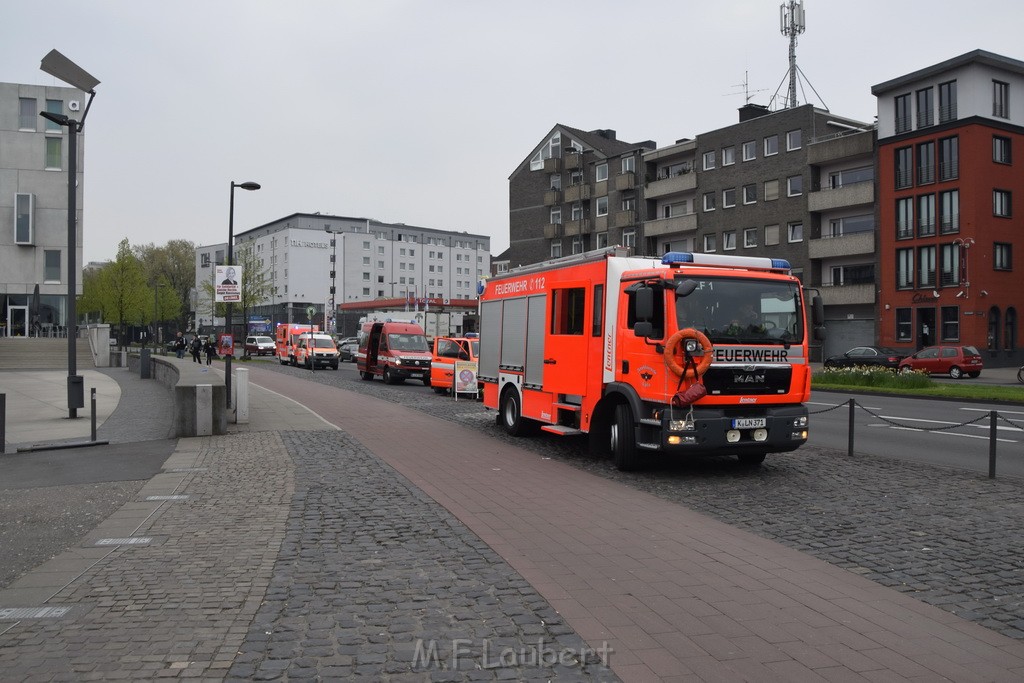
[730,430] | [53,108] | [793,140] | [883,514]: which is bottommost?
[883,514]

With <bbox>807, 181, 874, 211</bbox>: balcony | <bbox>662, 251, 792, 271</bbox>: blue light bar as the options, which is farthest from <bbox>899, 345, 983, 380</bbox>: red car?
<bbox>662, 251, 792, 271</bbox>: blue light bar

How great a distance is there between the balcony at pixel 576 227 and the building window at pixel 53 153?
36.3m

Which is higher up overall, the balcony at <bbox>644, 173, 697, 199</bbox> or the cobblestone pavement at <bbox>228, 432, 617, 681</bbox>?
the balcony at <bbox>644, 173, 697, 199</bbox>

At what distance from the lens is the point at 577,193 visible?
2630 inches

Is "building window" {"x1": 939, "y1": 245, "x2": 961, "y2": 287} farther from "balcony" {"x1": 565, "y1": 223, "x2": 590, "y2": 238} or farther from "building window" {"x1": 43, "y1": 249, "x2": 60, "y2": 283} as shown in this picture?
"building window" {"x1": 43, "y1": 249, "x2": 60, "y2": 283}

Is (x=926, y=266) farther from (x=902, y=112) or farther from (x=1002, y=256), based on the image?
(x=902, y=112)

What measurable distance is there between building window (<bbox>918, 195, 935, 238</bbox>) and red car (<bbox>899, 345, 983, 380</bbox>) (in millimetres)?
10466

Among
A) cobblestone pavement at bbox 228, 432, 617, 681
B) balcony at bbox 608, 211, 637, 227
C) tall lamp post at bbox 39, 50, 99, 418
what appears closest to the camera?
cobblestone pavement at bbox 228, 432, 617, 681

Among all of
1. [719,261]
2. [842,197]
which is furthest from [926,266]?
[719,261]

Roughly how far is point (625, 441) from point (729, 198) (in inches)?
1844

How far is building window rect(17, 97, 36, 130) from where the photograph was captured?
48.8m

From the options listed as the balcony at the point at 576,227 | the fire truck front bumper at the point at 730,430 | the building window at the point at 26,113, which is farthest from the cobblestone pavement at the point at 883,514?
the balcony at the point at 576,227

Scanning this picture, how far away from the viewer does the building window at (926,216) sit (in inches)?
1697

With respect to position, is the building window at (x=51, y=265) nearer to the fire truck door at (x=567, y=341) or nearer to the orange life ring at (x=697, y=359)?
the fire truck door at (x=567, y=341)
